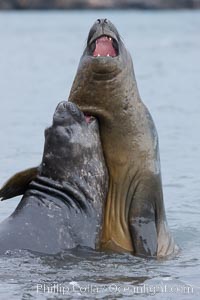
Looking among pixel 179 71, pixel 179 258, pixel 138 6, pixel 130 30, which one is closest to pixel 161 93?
pixel 179 71

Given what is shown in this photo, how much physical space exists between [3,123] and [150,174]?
12.2 metres

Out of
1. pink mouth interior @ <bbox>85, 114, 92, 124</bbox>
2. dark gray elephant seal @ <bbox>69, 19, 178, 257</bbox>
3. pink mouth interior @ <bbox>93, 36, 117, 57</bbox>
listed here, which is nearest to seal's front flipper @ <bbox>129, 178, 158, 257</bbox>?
dark gray elephant seal @ <bbox>69, 19, 178, 257</bbox>

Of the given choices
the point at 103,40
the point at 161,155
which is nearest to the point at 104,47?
the point at 103,40

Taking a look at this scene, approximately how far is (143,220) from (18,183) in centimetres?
112

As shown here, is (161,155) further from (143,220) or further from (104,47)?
(104,47)

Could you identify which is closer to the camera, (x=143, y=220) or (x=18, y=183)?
(x=18, y=183)

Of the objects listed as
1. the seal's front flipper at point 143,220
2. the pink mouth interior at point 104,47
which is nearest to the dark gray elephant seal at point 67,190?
the seal's front flipper at point 143,220

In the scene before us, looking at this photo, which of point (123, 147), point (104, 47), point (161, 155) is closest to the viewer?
point (104, 47)

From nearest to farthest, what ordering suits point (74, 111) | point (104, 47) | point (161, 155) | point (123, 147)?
point (74, 111) < point (104, 47) < point (123, 147) < point (161, 155)

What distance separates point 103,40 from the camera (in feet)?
35.0

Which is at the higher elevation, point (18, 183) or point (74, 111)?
point (74, 111)

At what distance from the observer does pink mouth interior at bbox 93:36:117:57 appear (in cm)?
1064

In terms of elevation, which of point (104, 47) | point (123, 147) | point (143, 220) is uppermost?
point (104, 47)

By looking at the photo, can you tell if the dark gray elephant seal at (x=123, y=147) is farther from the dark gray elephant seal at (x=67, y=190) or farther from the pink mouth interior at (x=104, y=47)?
the dark gray elephant seal at (x=67, y=190)
